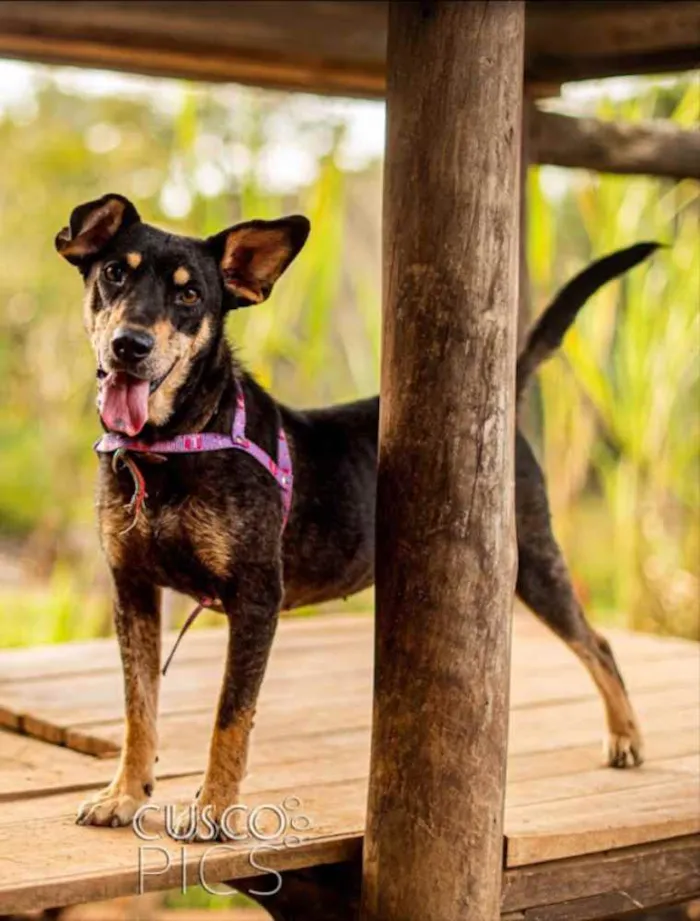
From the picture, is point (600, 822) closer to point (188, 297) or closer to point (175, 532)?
point (175, 532)

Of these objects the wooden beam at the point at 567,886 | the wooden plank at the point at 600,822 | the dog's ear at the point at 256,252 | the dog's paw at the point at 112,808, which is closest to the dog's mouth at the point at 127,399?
the dog's ear at the point at 256,252

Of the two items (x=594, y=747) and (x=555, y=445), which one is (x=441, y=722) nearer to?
(x=594, y=747)

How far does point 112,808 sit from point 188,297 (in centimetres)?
120

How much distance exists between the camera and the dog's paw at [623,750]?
4.32 metres

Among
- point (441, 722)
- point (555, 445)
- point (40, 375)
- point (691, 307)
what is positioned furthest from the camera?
point (40, 375)

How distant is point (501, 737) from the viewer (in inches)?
133

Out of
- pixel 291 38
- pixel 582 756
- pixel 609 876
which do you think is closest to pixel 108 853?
pixel 609 876

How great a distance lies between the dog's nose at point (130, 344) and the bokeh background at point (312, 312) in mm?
1501

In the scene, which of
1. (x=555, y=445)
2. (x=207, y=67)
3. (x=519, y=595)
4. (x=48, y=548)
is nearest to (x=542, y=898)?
(x=519, y=595)

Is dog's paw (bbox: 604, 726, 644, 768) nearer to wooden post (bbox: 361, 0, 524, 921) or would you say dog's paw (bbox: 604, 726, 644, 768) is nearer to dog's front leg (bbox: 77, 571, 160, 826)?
wooden post (bbox: 361, 0, 524, 921)

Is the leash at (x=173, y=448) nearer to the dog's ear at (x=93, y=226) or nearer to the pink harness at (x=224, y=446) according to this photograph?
the pink harness at (x=224, y=446)

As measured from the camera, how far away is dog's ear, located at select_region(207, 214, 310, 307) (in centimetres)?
342

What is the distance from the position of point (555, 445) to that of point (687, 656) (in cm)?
181

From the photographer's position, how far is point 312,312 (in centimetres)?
650
